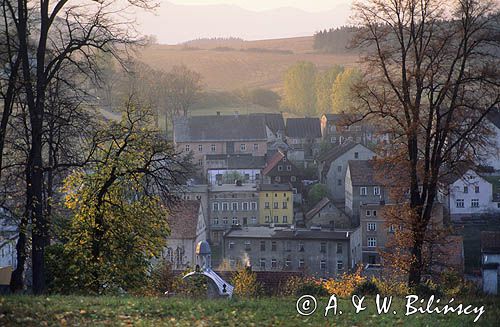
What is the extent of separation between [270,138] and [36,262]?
64577 mm

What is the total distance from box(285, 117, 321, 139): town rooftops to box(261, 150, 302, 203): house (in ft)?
59.3

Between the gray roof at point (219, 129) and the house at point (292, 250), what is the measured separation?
28.5 m

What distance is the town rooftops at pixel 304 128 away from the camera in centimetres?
8031

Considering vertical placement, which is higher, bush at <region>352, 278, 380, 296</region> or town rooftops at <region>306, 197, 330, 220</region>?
town rooftops at <region>306, 197, 330, 220</region>

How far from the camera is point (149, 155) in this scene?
16.3 metres

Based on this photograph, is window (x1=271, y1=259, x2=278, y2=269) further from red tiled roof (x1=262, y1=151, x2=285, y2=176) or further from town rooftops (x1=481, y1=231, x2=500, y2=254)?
red tiled roof (x1=262, y1=151, x2=285, y2=176)

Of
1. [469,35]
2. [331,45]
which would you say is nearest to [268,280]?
[469,35]

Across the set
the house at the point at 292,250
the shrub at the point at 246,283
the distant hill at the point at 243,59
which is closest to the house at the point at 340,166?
the house at the point at 292,250

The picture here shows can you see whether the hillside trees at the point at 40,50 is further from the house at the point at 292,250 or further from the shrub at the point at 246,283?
the house at the point at 292,250

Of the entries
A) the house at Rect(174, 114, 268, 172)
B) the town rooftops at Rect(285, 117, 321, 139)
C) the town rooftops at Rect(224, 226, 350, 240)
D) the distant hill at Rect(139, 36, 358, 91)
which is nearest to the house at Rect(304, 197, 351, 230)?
the town rooftops at Rect(224, 226, 350, 240)

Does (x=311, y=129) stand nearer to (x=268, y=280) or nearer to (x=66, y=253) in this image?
(x=268, y=280)

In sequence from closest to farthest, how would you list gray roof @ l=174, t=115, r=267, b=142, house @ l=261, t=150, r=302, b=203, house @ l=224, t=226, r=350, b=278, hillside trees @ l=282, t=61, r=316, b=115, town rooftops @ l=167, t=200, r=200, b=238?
house @ l=224, t=226, r=350, b=278 < town rooftops @ l=167, t=200, r=200, b=238 < house @ l=261, t=150, r=302, b=203 < gray roof @ l=174, t=115, r=267, b=142 < hillside trees @ l=282, t=61, r=316, b=115

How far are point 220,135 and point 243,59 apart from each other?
67.4 m

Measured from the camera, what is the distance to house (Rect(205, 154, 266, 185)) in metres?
59.5
